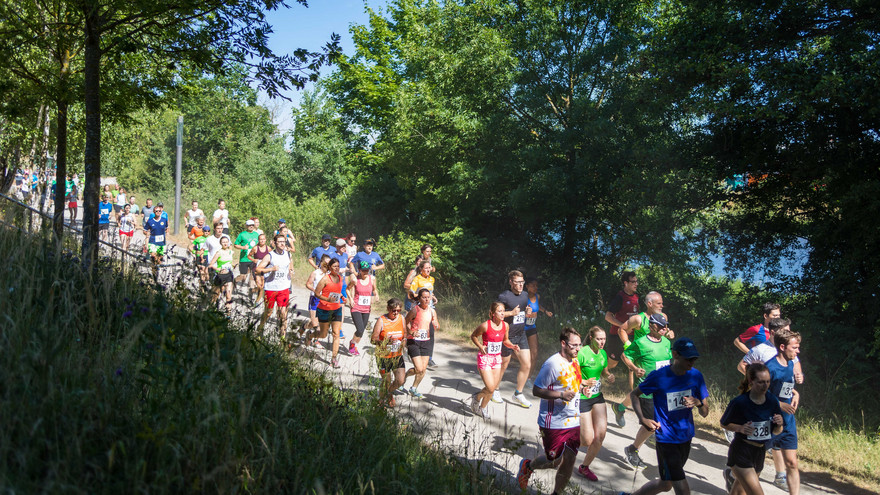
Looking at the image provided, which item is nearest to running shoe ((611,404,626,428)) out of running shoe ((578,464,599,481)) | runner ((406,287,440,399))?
running shoe ((578,464,599,481))

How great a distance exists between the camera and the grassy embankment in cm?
279

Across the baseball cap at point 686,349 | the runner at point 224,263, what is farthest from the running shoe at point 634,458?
the runner at point 224,263

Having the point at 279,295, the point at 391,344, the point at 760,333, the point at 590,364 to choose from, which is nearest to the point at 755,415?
the point at 590,364

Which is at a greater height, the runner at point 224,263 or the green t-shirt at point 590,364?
the runner at point 224,263

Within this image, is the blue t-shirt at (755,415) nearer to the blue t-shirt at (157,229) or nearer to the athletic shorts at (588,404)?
the athletic shorts at (588,404)

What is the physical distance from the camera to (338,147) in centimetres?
2677

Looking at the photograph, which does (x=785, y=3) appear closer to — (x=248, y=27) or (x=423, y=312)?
(x=423, y=312)

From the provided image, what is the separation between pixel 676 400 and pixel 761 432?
739mm

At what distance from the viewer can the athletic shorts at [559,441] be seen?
5641 millimetres

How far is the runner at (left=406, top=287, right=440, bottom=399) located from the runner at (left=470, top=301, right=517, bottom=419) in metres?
0.75

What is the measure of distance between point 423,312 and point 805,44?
7250mm

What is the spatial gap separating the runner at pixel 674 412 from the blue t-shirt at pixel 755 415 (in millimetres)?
280

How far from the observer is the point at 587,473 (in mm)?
6418

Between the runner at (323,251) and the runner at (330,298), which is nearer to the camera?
the runner at (330,298)
